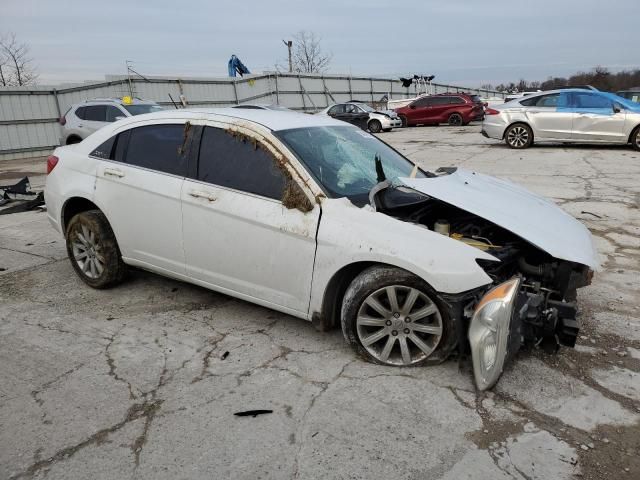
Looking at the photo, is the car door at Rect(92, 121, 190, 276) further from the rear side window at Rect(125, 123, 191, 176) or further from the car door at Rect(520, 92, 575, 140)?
the car door at Rect(520, 92, 575, 140)

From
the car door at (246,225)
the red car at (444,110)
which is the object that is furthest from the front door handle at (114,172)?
the red car at (444,110)

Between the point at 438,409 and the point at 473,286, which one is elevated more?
the point at 473,286

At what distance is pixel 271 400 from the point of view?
9.33ft

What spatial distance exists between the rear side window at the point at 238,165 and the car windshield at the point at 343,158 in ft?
0.66

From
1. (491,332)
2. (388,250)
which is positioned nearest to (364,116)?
(388,250)

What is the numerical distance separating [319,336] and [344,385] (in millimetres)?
654

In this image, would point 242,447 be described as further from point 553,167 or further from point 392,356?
point 553,167

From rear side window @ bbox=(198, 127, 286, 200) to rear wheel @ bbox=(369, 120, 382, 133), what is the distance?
20.2 meters

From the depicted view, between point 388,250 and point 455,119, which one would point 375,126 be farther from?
point 388,250

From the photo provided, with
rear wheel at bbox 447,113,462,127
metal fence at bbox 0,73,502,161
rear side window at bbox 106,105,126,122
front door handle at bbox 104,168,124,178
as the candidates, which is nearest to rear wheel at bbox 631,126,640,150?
rear wheel at bbox 447,113,462,127

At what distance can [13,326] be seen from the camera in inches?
152

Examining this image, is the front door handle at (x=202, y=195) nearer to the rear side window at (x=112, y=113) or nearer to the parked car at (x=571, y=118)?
the rear side window at (x=112, y=113)

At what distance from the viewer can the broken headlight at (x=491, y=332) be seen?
8.55 ft

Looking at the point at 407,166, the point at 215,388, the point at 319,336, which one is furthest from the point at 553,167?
the point at 215,388
